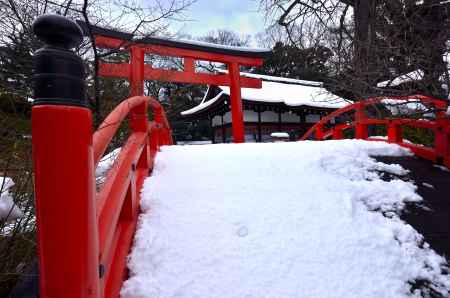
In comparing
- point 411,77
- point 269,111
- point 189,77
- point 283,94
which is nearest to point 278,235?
point 411,77

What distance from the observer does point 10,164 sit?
1751 mm

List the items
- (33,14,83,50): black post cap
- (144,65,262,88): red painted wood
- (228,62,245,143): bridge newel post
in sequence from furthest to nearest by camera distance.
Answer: (228,62,245,143): bridge newel post < (144,65,262,88): red painted wood < (33,14,83,50): black post cap

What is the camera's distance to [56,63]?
0.80 m

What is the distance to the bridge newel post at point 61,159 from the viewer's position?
80 cm

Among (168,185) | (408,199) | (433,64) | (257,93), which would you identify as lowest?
(408,199)

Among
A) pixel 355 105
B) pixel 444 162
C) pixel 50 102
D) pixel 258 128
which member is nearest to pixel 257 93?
pixel 258 128

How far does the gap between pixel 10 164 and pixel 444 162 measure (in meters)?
3.84

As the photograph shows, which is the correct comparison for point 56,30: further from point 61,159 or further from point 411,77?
point 411,77

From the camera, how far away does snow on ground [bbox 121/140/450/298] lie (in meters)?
1.68

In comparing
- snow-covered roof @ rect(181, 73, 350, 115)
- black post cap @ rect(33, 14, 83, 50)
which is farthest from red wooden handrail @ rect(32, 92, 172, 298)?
snow-covered roof @ rect(181, 73, 350, 115)

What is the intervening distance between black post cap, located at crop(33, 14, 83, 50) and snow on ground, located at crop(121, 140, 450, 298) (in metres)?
1.22

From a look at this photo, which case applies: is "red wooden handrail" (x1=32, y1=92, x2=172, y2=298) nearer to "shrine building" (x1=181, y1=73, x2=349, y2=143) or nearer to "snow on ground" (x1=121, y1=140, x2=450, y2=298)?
"snow on ground" (x1=121, y1=140, x2=450, y2=298)

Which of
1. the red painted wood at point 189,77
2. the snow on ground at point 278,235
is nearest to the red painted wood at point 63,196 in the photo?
the snow on ground at point 278,235

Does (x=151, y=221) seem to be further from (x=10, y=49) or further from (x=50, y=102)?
(x=10, y=49)
